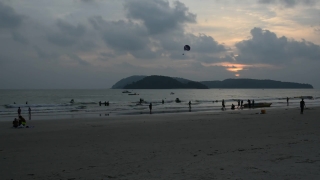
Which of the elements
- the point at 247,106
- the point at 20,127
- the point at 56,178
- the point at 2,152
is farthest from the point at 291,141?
the point at 247,106

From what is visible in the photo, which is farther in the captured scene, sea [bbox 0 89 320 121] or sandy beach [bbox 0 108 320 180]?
sea [bbox 0 89 320 121]

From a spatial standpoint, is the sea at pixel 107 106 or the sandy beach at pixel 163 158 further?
the sea at pixel 107 106

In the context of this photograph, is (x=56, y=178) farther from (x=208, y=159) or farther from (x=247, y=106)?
(x=247, y=106)

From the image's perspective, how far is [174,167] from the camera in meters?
7.52

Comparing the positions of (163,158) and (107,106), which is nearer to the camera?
(163,158)

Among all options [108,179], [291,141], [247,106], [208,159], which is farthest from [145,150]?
[247,106]

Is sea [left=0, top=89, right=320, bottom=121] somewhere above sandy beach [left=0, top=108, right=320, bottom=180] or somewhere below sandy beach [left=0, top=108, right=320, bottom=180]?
below

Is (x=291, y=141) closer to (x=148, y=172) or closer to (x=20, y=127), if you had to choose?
(x=148, y=172)

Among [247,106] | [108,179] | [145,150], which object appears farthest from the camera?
[247,106]

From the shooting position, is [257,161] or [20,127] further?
[20,127]

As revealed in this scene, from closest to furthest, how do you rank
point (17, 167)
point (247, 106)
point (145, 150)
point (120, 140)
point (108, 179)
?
point (108, 179)
point (17, 167)
point (145, 150)
point (120, 140)
point (247, 106)

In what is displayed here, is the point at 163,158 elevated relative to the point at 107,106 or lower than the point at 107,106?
elevated

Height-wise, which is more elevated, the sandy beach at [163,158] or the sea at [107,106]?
the sandy beach at [163,158]

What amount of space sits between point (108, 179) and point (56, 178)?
4.23 ft
